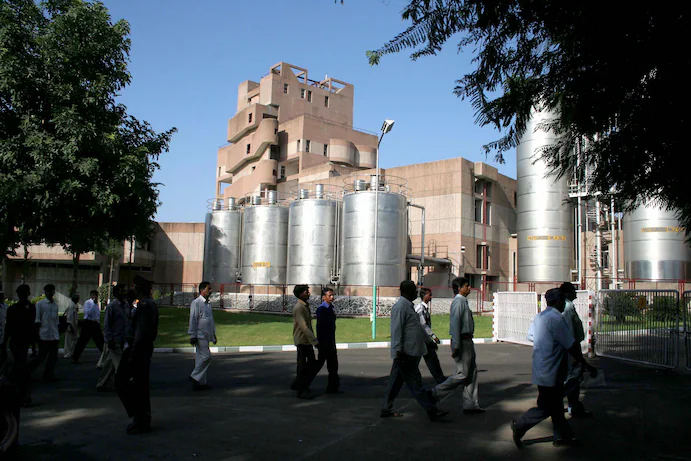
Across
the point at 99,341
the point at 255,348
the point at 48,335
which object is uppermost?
the point at 48,335

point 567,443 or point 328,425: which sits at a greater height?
point 567,443

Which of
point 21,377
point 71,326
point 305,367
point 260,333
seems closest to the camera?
point 21,377

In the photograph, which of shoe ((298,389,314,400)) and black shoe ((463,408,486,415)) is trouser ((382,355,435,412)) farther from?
shoe ((298,389,314,400))

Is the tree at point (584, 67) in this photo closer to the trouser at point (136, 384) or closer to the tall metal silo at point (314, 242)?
the trouser at point (136, 384)

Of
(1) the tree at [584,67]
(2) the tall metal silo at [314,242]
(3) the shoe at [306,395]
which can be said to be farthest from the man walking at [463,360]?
(2) the tall metal silo at [314,242]

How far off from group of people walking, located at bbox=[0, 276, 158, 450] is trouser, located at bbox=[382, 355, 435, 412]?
2.96m

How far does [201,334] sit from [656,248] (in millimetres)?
30184

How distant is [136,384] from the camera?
20.9 ft

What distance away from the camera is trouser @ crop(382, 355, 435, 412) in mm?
6738

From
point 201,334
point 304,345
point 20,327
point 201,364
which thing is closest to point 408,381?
point 304,345

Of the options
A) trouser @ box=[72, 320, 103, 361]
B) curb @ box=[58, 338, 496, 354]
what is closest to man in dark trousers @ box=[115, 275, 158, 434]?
trouser @ box=[72, 320, 103, 361]

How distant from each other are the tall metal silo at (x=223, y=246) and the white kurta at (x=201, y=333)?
33650 mm

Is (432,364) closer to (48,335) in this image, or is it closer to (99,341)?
(48,335)

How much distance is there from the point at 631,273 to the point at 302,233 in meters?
20.8
